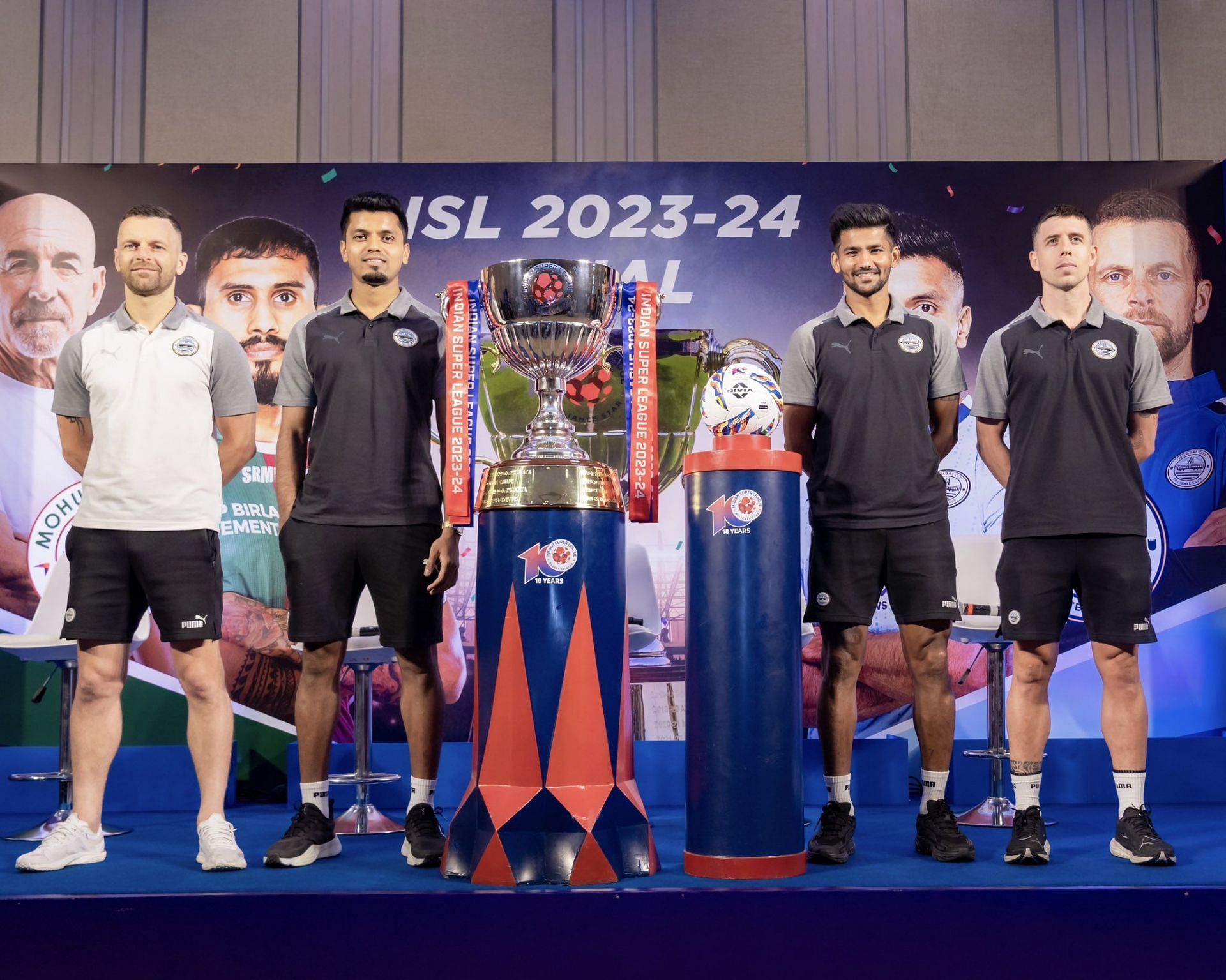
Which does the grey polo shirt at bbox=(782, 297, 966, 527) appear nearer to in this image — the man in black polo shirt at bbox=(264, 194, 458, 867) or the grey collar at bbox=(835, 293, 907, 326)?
the grey collar at bbox=(835, 293, 907, 326)

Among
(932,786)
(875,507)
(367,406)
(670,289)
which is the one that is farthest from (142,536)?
(670,289)

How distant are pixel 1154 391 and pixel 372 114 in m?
3.69

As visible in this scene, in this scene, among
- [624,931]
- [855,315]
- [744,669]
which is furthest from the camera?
[855,315]

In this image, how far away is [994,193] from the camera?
5145 mm

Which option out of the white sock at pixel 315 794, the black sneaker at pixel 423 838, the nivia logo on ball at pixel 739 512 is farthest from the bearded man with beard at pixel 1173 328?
the white sock at pixel 315 794

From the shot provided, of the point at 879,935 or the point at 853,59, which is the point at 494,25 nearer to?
the point at 853,59

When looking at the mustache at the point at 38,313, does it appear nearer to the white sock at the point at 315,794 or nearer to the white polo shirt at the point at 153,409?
the white polo shirt at the point at 153,409

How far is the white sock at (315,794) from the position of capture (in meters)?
3.09

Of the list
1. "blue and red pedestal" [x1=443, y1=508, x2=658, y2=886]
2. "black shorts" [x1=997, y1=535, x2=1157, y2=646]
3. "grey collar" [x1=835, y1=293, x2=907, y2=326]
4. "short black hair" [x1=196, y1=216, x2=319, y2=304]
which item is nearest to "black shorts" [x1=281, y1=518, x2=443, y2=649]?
"blue and red pedestal" [x1=443, y1=508, x2=658, y2=886]

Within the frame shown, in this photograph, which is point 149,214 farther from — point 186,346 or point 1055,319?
point 1055,319

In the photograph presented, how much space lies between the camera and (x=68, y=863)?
2932 mm

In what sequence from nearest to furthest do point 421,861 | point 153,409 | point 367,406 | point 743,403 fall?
point 743,403, point 421,861, point 153,409, point 367,406

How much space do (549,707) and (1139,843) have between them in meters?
1.47

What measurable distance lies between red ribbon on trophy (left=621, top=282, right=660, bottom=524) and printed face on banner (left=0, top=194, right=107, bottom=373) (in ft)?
9.90
